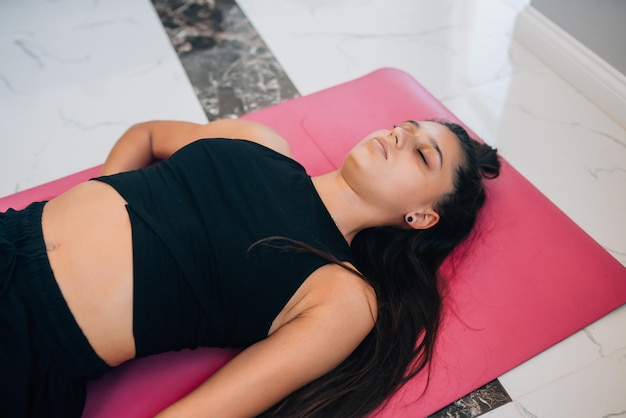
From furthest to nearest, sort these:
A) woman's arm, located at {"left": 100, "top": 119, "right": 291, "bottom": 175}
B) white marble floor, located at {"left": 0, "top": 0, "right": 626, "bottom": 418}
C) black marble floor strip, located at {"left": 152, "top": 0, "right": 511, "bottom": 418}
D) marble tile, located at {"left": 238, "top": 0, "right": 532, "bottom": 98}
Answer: marble tile, located at {"left": 238, "top": 0, "right": 532, "bottom": 98}
black marble floor strip, located at {"left": 152, "top": 0, "right": 511, "bottom": 418}
white marble floor, located at {"left": 0, "top": 0, "right": 626, "bottom": 418}
woman's arm, located at {"left": 100, "top": 119, "right": 291, "bottom": 175}

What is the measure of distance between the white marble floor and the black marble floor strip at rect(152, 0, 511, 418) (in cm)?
5

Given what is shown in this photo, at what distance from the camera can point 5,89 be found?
193cm

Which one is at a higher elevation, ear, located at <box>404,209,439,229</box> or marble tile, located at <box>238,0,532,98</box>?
ear, located at <box>404,209,439,229</box>

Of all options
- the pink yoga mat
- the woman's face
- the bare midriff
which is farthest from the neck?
the bare midriff

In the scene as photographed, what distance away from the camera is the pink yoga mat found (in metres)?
1.08

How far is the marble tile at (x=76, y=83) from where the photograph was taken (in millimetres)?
1722

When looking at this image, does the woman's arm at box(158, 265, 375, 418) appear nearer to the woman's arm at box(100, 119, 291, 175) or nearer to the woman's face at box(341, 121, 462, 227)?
the woman's face at box(341, 121, 462, 227)

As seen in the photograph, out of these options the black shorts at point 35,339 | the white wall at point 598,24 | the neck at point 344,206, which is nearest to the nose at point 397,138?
the neck at point 344,206

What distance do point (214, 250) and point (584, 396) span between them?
2.93 feet

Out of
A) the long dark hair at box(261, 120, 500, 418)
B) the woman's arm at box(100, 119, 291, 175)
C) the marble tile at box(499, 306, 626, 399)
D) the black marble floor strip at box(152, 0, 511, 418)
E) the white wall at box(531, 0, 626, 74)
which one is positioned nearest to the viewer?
the long dark hair at box(261, 120, 500, 418)

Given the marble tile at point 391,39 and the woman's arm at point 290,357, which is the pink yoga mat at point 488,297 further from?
the marble tile at point 391,39

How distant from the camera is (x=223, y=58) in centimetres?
205

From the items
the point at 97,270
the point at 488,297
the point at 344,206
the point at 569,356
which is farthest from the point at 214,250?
the point at 569,356

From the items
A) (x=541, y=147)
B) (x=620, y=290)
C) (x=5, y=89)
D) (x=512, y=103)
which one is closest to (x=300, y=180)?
(x=620, y=290)
